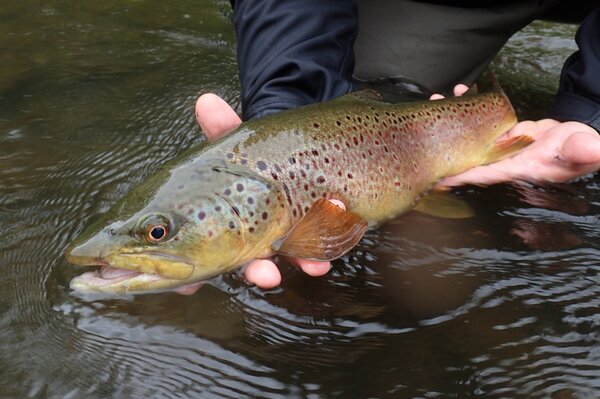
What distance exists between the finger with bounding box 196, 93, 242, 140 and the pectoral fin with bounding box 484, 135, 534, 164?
1242 mm

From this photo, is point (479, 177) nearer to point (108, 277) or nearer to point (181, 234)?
point (181, 234)

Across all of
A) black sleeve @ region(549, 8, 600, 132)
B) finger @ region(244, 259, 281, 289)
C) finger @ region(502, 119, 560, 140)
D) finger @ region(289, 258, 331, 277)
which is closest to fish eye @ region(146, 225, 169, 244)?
finger @ region(244, 259, 281, 289)

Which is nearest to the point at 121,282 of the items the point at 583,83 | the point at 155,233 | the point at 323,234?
the point at 155,233

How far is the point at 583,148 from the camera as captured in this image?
247 cm

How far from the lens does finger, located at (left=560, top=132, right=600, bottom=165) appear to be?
96.7 inches

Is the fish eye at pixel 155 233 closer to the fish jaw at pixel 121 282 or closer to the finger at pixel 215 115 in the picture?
the fish jaw at pixel 121 282

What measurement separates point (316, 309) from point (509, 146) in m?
1.26

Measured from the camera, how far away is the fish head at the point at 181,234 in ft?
6.40

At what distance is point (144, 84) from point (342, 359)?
2.66 meters

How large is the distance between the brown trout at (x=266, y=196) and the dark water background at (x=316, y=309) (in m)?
0.22

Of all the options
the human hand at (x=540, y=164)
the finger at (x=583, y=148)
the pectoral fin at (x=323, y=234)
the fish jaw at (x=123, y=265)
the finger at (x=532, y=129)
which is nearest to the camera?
the fish jaw at (x=123, y=265)

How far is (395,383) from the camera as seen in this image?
2006 millimetres

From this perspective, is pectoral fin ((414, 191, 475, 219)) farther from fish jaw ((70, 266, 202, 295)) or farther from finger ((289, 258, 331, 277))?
fish jaw ((70, 266, 202, 295))

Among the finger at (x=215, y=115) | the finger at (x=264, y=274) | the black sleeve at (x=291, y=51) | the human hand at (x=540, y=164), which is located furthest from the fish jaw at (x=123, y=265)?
the human hand at (x=540, y=164)
